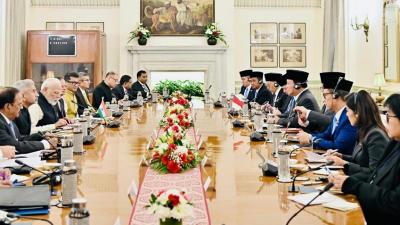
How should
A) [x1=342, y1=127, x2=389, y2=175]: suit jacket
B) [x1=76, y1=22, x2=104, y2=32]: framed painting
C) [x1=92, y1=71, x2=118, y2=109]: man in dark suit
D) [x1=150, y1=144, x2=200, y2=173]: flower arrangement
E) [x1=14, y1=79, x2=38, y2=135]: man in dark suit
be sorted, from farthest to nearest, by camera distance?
[x1=76, y1=22, x2=104, y2=32]: framed painting → [x1=92, y1=71, x2=118, y2=109]: man in dark suit → [x1=14, y1=79, x2=38, y2=135]: man in dark suit → [x1=342, y1=127, x2=389, y2=175]: suit jacket → [x1=150, y1=144, x2=200, y2=173]: flower arrangement

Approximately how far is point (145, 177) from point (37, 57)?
24.8 feet

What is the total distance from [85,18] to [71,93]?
4.04 metres

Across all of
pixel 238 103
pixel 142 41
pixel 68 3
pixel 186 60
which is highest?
pixel 68 3

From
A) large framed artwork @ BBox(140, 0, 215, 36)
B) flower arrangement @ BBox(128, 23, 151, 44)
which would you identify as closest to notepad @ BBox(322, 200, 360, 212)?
flower arrangement @ BBox(128, 23, 151, 44)

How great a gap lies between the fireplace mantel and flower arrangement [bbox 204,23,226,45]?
0.18 meters

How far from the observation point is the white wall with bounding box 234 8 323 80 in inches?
421

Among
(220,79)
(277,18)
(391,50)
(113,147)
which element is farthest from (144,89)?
(113,147)

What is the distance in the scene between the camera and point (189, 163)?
112 inches

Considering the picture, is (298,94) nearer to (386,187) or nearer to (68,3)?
(386,187)

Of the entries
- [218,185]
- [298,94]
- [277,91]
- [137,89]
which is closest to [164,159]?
[218,185]

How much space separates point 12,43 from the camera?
916 centimetres

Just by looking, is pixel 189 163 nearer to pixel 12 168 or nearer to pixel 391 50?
pixel 12 168

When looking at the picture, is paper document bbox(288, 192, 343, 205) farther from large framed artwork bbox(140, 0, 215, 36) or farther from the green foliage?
large framed artwork bbox(140, 0, 215, 36)

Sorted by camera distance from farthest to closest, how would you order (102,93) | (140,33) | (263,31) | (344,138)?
(263,31)
(140,33)
(102,93)
(344,138)
